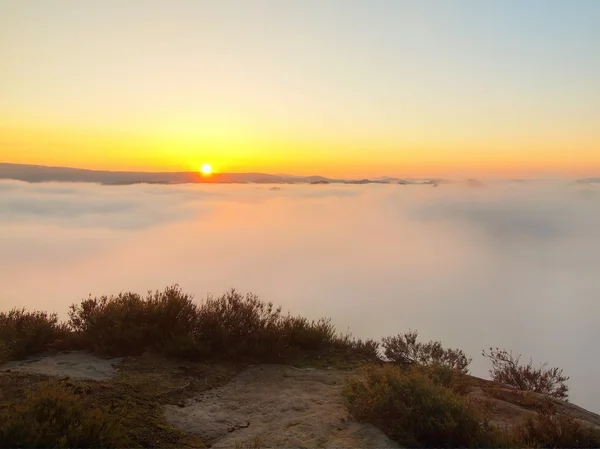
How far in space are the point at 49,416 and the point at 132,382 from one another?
2.10 m

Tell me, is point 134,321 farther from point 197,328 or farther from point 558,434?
point 558,434

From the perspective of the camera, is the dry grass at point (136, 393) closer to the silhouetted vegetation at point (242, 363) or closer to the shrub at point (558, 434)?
the silhouetted vegetation at point (242, 363)

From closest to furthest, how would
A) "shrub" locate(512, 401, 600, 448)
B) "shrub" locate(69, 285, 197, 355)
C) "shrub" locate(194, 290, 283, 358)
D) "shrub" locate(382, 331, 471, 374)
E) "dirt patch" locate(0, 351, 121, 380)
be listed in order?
"shrub" locate(512, 401, 600, 448) < "dirt patch" locate(0, 351, 121, 380) < "shrub" locate(69, 285, 197, 355) < "shrub" locate(194, 290, 283, 358) < "shrub" locate(382, 331, 471, 374)

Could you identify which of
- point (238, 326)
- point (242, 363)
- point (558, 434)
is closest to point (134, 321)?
point (238, 326)

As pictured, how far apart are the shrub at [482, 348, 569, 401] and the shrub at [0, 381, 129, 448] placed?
804 cm

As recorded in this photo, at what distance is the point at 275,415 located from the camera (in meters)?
5.17

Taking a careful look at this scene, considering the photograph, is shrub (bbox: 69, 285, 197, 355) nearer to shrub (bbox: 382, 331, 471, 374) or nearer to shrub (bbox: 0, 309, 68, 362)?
shrub (bbox: 0, 309, 68, 362)

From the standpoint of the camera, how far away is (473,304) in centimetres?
11069

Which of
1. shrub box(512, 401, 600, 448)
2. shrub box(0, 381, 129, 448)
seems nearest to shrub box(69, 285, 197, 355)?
shrub box(0, 381, 129, 448)

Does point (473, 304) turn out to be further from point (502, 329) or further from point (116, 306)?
point (116, 306)

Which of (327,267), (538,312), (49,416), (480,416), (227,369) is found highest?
(49,416)

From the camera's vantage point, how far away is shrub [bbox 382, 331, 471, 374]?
798 centimetres

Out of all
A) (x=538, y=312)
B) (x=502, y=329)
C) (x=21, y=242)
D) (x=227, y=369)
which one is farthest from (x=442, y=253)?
(x=227, y=369)

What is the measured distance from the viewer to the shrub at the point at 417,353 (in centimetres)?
798
